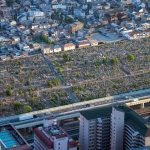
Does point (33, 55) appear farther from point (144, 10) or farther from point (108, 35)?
point (144, 10)

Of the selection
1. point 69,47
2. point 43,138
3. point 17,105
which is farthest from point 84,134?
point 69,47

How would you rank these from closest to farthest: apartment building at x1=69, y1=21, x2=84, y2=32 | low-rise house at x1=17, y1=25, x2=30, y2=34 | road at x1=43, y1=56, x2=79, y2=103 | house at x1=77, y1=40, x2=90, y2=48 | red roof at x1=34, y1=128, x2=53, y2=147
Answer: red roof at x1=34, y1=128, x2=53, y2=147
road at x1=43, y1=56, x2=79, y2=103
house at x1=77, y1=40, x2=90, y2=48
low-rise house at x1=17, y1=25, x2=30, y2=34
apartment building at x1=69, y1=21, x2=84, y2=32

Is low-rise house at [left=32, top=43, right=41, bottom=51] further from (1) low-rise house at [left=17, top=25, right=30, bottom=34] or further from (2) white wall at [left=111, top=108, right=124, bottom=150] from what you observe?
(2) white wall at [left=111, top=108, right=124, bottom=150]

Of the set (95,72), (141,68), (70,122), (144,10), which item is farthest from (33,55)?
(144,10)

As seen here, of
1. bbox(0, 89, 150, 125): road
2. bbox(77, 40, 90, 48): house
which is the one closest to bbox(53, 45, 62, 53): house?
bbox(77, 40, 90, 48): house

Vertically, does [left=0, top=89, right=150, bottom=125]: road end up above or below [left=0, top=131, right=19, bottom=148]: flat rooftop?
below

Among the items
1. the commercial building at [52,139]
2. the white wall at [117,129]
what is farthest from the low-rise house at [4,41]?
the white wall at [117,129]

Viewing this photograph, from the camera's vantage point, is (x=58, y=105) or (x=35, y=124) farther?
(x=58, y=105)

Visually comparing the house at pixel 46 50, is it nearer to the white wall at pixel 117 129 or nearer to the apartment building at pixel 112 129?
the apartment building at pixel 112 129

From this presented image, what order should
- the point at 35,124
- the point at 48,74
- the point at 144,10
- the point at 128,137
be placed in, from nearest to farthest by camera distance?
the point at 128,137, the point at 35,124, the point at 48,74, the point at 144,10
